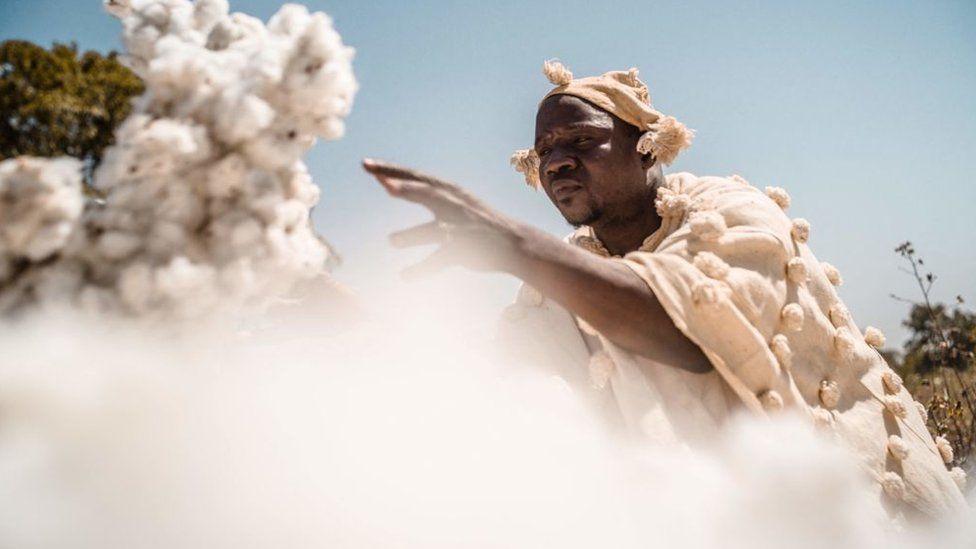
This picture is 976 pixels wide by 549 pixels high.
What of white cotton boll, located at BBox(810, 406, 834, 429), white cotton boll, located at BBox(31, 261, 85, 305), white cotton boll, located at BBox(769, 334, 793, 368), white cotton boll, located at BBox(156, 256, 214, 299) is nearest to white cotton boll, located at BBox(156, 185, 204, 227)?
white cotton boll, located at BBox(156, 256, 214, 299)

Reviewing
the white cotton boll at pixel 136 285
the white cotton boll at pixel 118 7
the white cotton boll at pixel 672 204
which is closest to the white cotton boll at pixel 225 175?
the white cotton boll at pixel 136 285

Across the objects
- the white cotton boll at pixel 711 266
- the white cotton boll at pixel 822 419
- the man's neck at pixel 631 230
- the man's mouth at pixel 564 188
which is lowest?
the white cotton boll at pixel 822 419

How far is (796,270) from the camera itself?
2.68m

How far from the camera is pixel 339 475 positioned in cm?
161

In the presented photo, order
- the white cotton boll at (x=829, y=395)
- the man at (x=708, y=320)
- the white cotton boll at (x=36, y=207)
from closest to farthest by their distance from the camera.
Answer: the white cotton boll at (x=36, y=207) < the man at (x=708, y=320) < the white cotton boll at (x=829, y=395)

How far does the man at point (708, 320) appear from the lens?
210 cm

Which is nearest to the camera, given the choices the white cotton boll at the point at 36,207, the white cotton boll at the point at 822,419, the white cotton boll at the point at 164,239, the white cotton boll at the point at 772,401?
the white cotton boll at the point at 36,207

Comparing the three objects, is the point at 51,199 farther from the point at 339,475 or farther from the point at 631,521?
the point at 631,521

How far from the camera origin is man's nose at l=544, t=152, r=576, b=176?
3.30m

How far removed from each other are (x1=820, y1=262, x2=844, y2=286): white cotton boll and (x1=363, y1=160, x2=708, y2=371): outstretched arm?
1.05 metres

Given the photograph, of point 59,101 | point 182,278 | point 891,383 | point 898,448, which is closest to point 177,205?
point 182,278

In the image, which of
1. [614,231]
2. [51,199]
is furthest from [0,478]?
[614,231]

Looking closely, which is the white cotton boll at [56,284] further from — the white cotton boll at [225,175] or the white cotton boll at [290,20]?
the white cotton boll at [290,20]

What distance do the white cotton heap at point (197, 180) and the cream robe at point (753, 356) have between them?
1357 mm
